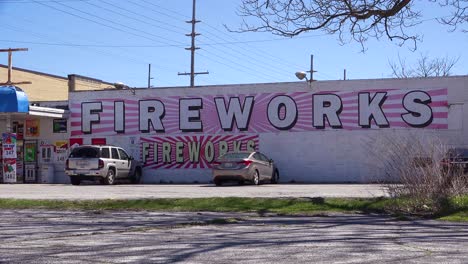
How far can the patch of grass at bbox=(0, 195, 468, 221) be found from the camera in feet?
49.8

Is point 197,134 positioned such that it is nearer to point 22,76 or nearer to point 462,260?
point 22,76

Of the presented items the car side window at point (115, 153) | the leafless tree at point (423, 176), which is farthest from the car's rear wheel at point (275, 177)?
the leafless tree at point (423, 176)

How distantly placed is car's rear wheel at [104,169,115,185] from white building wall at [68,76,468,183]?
350 cm

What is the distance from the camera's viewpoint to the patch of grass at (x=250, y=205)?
49.8ft

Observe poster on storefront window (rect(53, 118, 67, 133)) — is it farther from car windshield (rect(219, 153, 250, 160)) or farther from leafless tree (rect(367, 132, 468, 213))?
leafless tree (rect(367, 132, 468, 213))

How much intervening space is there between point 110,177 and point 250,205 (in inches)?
515

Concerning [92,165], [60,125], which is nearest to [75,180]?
[92,165]

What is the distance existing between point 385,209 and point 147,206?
624cm

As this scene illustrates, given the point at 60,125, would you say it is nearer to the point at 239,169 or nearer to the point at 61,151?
the point at 61,151

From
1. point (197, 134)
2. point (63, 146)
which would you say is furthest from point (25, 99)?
point (197, 134)

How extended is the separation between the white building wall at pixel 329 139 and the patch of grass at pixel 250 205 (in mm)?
11466

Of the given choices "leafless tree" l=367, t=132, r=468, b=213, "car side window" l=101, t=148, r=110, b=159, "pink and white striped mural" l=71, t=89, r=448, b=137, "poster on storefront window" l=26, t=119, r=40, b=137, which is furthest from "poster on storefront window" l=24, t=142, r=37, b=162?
"leafless tree" l=367, t=132, r=468, b=213

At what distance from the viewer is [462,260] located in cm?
805

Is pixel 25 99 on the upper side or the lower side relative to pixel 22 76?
lower
